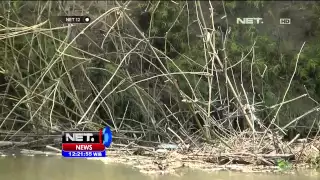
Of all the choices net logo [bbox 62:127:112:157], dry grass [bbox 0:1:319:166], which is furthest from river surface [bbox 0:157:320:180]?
dry grass [bbox 0:1:319:166]

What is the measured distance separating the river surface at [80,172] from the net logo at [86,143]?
41mm

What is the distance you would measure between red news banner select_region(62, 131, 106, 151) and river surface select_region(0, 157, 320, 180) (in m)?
0.06

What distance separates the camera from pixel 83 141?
6.98 ft

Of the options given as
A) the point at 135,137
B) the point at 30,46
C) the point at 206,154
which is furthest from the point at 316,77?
the point at 30,46

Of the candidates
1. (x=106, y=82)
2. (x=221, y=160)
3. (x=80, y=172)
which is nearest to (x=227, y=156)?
(x=221, y=160)

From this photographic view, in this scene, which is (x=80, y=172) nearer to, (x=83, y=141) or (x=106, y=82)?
(x=83, y=141)

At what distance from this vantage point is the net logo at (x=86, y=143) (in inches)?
82.4

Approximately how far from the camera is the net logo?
6.87 ft

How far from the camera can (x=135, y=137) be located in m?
2.28

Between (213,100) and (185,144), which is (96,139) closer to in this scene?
(185,144)

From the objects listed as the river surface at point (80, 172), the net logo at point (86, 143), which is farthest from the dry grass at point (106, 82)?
the river surface at point (80, 172)

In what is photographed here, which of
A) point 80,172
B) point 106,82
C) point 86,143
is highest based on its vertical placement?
point 106,82

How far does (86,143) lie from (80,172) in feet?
0.58

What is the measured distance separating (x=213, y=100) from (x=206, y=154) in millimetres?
324
